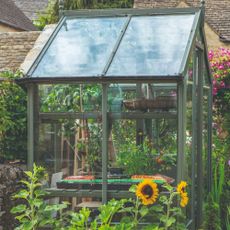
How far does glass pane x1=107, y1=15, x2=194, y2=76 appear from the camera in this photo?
613 cm

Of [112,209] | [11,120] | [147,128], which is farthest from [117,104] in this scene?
[11,120]

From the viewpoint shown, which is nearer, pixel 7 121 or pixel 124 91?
pixel 124 91

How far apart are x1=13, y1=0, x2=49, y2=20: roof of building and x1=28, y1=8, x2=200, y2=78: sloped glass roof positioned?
105 feet

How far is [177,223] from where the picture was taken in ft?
19.1

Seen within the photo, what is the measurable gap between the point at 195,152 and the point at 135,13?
1.54m

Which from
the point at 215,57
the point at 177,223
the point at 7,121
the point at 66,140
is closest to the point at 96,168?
the point at 66,140

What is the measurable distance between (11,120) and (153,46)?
3.36m

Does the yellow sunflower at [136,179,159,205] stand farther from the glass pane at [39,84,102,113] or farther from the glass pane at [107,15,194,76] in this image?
the glass pane at [39,84,102,113]

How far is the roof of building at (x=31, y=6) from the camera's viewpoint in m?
39.0

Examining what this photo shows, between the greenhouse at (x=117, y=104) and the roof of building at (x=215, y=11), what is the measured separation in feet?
49.9

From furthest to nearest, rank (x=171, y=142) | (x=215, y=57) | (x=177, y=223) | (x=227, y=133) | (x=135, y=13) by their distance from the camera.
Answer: (x=215, y=57) → (x=227, y=133) → (x=135, y=13) → (x=171, y=142) → (x=177, y=223)

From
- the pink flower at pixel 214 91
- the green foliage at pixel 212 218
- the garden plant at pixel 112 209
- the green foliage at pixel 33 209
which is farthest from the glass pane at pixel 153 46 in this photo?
the pink flower at pixel 214 91

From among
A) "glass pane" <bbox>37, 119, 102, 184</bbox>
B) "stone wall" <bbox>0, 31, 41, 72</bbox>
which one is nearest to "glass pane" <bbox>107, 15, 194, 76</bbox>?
"glass pane" <bbox>37, 119, 102, 184</bbox>

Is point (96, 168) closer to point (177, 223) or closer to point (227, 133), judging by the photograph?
point (177, 223)
